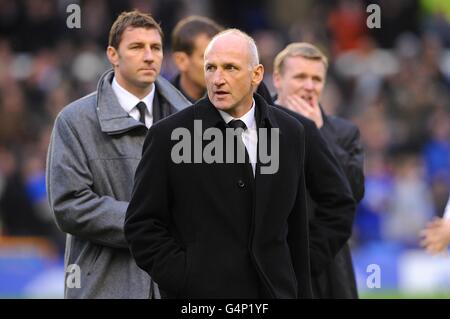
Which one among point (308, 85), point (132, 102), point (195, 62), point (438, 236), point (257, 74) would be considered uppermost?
point (195, 62)

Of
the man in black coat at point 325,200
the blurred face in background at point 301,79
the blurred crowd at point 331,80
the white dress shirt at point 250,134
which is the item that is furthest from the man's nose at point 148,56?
the blurred crowd at point 331,80

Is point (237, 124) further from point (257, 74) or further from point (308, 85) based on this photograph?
point (308, 85)

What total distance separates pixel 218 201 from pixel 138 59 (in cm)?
145

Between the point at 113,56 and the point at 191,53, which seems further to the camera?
the point at 191,53

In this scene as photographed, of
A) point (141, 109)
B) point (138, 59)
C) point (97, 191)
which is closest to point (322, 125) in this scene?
point (141, 109)

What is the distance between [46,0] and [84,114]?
435 inches

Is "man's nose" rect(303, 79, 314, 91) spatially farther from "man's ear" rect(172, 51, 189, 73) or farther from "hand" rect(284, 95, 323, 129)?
"man's ear" rect(172, 51, 189, 73)

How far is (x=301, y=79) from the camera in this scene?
7.75 meters

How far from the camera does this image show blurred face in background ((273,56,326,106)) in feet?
25.3

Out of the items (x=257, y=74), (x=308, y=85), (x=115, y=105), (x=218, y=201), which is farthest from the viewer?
(x=308, y=85)

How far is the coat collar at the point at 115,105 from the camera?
6578mm

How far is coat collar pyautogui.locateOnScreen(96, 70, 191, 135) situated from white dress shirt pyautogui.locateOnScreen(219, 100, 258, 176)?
3.49 ft

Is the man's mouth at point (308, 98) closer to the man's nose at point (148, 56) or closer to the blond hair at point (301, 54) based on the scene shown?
the blond hair at point (301, 54)
